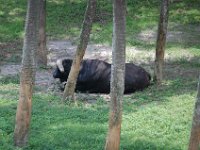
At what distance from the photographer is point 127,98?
1625cm

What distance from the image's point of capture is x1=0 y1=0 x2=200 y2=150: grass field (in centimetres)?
1162

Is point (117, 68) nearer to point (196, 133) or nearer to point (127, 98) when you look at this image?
point (196, 133)

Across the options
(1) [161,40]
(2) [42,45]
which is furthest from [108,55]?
(1) [161,40]

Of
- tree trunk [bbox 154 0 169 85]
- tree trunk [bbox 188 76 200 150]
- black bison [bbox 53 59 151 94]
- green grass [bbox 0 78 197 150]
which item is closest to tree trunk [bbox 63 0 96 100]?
green grass [bbox 0 78 197 150]

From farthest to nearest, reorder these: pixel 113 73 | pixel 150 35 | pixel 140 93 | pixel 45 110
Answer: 1. pixel 150 35
2. pixel 140 93
3. pixel 45 110
4. pixel 113 73

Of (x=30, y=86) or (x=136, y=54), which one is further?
(x=136, y=54)

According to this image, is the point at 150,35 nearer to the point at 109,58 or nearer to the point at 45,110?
the point at 109,58

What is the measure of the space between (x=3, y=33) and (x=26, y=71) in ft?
54.5

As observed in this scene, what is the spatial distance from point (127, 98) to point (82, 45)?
2.54 m

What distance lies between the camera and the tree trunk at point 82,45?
14351mm

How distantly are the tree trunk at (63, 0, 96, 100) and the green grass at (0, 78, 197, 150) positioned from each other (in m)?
0.44

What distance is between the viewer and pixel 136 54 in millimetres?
23141

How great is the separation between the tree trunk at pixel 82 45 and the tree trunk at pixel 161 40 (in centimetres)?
331

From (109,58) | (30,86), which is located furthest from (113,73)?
(109,58)
